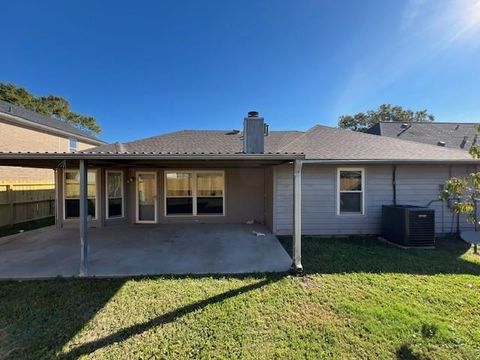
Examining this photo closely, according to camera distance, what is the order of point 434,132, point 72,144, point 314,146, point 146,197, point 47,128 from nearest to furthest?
point 314,146, point 146,197, point 47,128, point 434,132, point 72,144

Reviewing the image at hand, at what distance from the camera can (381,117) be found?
32500 millimetres

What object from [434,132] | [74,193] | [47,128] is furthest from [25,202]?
[434,132]

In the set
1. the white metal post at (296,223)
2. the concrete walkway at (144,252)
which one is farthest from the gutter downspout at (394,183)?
the white metal post at (296,223)

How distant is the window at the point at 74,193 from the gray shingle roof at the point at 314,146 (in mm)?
1263

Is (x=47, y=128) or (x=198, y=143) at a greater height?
(x=47, y=128)

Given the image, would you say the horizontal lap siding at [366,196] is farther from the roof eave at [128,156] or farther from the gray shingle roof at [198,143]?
the roof eave at [128,156]

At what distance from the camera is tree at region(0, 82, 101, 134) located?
24.6 metres

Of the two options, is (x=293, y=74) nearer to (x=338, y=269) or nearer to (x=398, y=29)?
(x=398, y=29)

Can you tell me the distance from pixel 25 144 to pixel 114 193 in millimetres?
8421

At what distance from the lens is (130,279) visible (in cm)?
446

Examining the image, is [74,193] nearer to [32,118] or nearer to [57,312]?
[57,312]

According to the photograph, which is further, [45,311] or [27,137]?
[27,137]

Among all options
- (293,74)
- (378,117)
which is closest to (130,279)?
(293,74)

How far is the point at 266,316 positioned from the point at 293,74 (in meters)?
10.7
